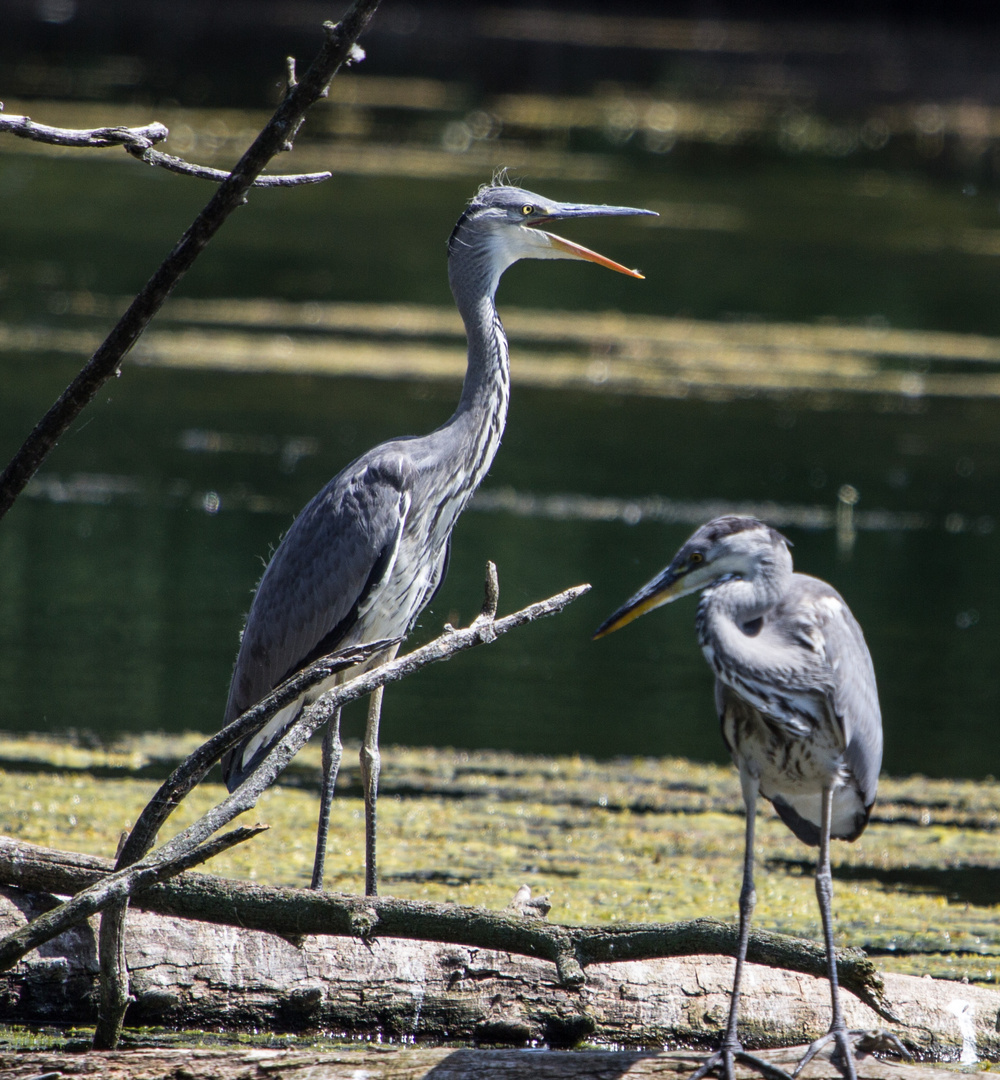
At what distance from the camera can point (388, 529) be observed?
5340 mm

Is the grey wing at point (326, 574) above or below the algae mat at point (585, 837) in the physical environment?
above

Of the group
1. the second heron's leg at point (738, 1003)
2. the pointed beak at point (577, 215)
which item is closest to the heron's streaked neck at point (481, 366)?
the pointed beak at point (577, 215)

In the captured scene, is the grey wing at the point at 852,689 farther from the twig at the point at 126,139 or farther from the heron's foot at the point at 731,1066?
the twig at the point at 126,139

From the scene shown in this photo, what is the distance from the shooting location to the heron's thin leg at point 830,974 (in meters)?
3.82

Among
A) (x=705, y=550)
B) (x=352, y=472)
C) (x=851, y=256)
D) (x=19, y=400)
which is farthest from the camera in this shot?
(x=851, y=256)

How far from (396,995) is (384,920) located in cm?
21

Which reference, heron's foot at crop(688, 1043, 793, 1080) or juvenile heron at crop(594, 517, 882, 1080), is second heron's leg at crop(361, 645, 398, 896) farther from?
heron's foot at crop(688, 1043, 793, 1080)

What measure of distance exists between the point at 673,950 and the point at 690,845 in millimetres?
1895

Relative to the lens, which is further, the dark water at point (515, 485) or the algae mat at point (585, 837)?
the dark water at point (515, 485)

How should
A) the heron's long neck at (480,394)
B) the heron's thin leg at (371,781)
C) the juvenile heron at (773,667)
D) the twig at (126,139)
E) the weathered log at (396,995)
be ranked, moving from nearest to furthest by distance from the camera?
the twig at (126,139) → the juvenile heron at (773,667) → the weathered log at (396,995) → the heron's thin leg at (371,781) → the heron's long neck at (480,394)

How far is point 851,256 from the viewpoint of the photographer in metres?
20.8

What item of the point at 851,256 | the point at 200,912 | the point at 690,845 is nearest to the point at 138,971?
the point at 200,912

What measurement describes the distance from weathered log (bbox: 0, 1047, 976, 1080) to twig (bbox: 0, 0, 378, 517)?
112 centimetres

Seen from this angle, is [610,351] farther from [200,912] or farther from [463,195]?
[200,912]
